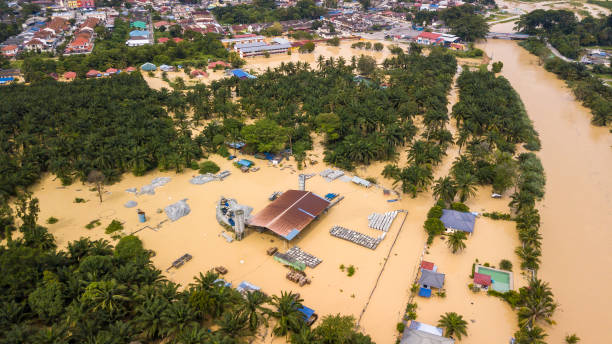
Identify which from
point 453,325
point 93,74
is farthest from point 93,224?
point 93,74

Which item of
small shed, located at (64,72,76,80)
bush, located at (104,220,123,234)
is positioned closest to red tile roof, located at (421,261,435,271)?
bush, located at (104,220,123,234)

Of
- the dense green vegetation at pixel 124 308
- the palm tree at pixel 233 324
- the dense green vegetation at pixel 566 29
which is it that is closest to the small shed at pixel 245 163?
the dense green vegetation at pixel 124 308

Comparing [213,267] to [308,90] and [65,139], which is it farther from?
[308,90]

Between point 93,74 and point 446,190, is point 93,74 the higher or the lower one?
the higher one

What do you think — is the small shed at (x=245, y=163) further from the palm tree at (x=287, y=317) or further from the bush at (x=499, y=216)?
the bush at (x=499, y=216)

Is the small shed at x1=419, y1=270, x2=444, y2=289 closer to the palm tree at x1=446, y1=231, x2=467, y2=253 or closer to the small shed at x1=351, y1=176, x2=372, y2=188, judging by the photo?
the palm tree at x1=446, y1=231, x2=467, y2=253

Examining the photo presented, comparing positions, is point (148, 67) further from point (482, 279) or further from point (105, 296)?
point (482, 279)

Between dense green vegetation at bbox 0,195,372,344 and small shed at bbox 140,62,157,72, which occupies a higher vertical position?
small shed at bbox 140,62,157,72
